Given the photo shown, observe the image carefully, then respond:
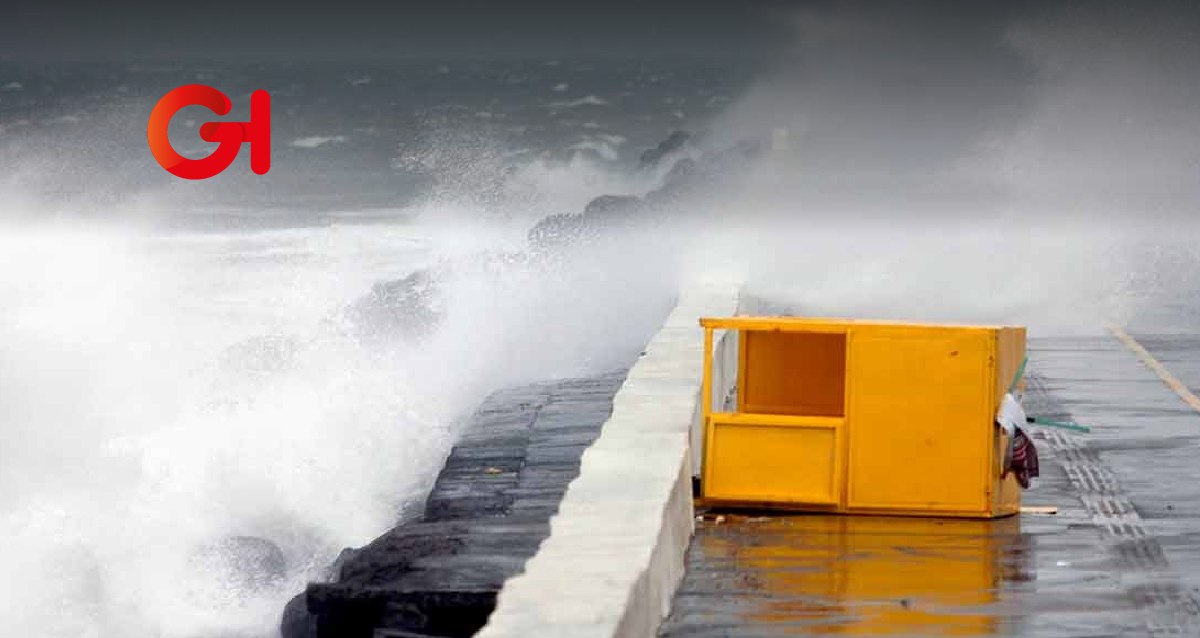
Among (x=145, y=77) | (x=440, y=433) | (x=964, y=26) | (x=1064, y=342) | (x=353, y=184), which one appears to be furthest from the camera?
(x=145, y=77)

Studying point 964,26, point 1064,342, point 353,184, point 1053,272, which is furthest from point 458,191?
point 1064,342

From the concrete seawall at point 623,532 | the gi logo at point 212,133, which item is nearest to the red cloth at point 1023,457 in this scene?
the concrete seawall at point 623,532

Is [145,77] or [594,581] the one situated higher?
[145,77]

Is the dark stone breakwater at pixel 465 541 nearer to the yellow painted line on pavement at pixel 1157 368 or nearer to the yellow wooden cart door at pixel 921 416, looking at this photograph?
the yellow wooden cart door at pixel 921 416

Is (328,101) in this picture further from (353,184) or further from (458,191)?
(458,191)

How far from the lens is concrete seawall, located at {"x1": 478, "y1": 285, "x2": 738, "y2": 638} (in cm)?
823

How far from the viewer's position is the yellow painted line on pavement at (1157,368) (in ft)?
60.2

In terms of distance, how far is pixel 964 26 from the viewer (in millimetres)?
122062

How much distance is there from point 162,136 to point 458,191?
28970 millimetres

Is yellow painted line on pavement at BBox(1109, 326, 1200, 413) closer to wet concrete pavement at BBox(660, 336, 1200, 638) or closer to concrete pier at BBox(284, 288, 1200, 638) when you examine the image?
concrete pier at BBox(284, 288, 1200, 638)

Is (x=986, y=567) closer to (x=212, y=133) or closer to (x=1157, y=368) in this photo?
(x=1157, y=368)

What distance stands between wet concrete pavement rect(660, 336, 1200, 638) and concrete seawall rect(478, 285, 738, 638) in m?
0.30

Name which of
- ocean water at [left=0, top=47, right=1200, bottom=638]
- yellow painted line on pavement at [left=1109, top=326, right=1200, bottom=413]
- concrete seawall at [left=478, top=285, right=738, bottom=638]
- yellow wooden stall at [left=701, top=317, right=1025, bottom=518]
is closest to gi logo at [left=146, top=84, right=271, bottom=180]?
ocean water at [left=0, top=47, right=1200, bottom=638]

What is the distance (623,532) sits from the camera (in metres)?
9.75
